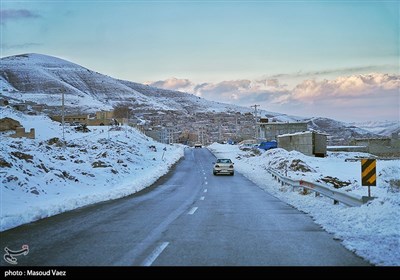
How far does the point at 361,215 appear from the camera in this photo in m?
11.3

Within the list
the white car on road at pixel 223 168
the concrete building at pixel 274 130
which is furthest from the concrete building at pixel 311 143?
the concrete building at pixel 274 130

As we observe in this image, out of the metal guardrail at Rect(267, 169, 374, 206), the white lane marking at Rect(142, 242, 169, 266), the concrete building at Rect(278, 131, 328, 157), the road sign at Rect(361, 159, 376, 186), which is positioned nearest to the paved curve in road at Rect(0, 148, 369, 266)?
the white lane marking at Rect(142, 242, 169, 266)

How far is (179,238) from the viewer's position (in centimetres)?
952

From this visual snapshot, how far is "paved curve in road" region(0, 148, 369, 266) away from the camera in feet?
24.7

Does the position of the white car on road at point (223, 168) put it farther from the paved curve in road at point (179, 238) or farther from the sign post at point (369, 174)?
the sign post at point (369, 174)

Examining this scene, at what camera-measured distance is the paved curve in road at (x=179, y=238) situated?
7.53 meters

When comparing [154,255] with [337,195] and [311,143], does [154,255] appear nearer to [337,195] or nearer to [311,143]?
[337,195]

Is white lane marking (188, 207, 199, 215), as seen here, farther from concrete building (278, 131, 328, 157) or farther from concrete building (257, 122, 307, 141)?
Result: concrete building (257, 122, 307, 141)

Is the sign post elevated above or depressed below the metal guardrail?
above
